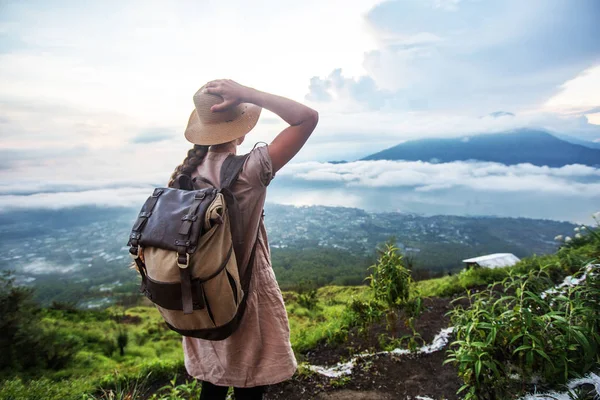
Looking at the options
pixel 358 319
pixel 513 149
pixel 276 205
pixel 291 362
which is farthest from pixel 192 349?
pixel 513 149

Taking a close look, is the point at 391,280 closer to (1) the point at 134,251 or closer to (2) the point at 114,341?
(1) the point at 134,251

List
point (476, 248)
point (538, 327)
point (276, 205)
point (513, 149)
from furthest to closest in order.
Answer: point (513, 149) < point (476, 248) < point (276, 205) < point (538, 327)

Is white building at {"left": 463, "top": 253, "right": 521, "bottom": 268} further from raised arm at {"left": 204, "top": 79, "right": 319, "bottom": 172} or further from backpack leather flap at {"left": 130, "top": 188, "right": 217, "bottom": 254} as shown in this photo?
backpack leather flap at {"left": 130, "top": 188, "right": 217, "bottom": 254}

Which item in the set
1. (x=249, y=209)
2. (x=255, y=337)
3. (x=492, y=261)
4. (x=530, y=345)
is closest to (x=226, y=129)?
(x=249, y=209)

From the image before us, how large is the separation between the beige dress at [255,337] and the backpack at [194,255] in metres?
0.09

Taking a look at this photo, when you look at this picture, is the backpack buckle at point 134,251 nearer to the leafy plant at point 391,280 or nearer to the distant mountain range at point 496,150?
the leafy plant at point 391,280

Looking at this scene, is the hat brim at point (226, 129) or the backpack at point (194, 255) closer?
the backpack at point (194, 255)

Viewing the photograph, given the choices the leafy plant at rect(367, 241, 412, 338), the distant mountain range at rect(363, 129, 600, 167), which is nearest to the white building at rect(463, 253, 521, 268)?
the leafy plant at rect(367, 241, 412, 338)

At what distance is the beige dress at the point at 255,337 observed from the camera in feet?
4.82

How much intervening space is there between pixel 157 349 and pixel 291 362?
152 inches

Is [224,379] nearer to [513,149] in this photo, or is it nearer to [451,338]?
[451,338]

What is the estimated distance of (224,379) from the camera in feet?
4.97

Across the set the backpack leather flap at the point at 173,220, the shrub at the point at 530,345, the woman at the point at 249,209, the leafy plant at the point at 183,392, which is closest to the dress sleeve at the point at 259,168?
the woman at the point at 249,209

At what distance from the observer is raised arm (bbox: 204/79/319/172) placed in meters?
1.42
